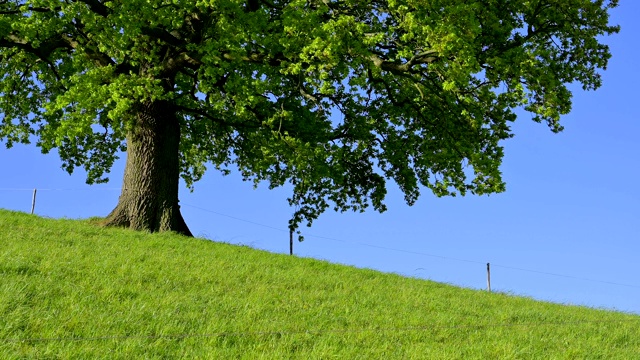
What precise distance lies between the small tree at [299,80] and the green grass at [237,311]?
149 inches

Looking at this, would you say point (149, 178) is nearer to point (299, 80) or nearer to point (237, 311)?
point (299, 80)

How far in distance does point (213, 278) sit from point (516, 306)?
28.6 feet

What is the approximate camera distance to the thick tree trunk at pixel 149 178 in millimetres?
22641

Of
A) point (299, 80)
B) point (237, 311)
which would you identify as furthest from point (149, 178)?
point (237, 311)

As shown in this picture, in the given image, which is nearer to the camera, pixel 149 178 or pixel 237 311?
pixel 237 311

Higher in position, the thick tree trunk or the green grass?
the thick tree trunk

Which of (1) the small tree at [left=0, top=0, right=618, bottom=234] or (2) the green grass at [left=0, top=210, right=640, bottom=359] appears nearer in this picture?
(2) the green grass at [left=0, top=210, right=640, bottom=359]

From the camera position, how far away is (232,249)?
836 inches

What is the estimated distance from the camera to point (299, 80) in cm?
2016

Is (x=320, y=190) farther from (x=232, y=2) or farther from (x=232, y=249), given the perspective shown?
(x=232, y=2)

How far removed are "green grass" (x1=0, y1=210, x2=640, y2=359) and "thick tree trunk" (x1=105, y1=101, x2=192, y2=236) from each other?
195 cm

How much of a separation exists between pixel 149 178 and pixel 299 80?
6.47 metres

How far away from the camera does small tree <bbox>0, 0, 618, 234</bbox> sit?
18.8 m

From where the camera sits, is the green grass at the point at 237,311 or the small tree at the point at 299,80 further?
the small tree at the point at 299,80
